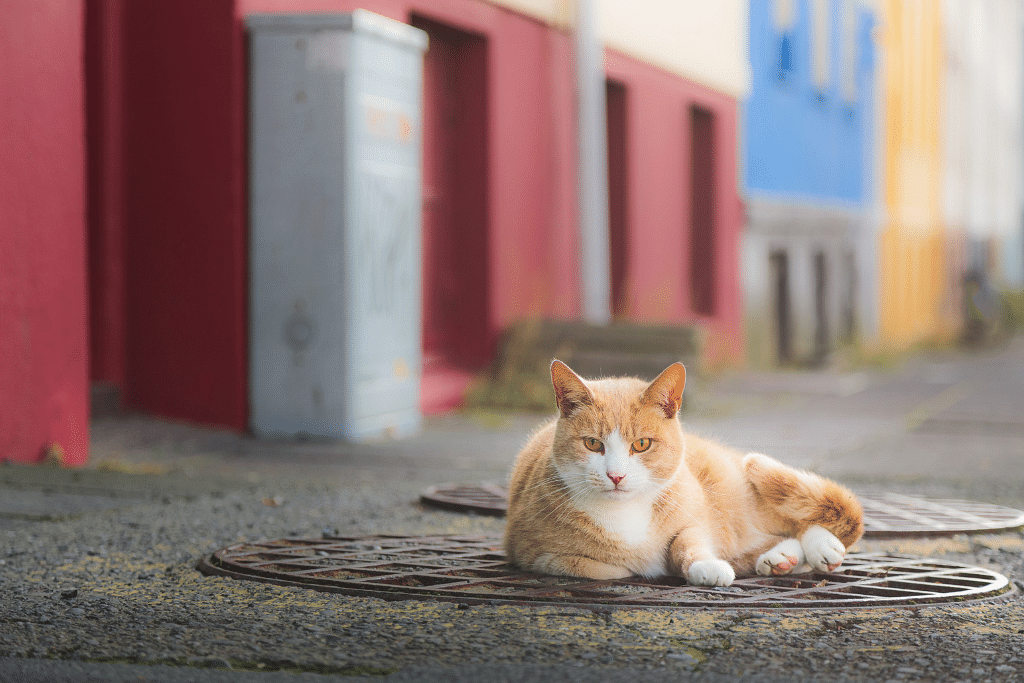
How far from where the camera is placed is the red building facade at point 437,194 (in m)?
7.55

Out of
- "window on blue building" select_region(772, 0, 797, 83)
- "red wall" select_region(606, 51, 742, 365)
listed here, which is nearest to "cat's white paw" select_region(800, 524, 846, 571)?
"red wall" select_region(606, 51, 742, 365)

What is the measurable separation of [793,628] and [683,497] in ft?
1.93

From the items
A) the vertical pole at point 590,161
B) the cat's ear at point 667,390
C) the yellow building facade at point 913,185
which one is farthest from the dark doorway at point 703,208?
the cat's ear at point 667,390

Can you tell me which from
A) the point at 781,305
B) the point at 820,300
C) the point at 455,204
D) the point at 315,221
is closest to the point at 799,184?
the point at 820,300

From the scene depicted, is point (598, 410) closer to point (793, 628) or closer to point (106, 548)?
point (793, 628)

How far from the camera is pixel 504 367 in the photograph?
31.9ft

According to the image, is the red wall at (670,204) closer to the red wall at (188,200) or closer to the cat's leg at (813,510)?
the red wall at (188,200)

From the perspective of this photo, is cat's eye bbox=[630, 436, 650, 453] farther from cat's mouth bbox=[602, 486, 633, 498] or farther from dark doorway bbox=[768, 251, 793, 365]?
dark doorway bbox=[768, 251, 793, 365]

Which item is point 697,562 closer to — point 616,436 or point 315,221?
point 616,436

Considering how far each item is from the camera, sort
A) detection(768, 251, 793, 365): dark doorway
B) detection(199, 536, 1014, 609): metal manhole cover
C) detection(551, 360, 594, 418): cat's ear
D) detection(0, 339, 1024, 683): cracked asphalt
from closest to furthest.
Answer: detection(0, 339, 1024, 683): cracked asphalt
detection(199, 536, 1014, 609): metal manhole cover
detection(551, 360, 594, 418): cat's ear
detection(768, 251, 793, 365): dark doorway

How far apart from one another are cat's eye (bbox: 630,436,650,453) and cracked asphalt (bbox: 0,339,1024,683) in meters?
0.47

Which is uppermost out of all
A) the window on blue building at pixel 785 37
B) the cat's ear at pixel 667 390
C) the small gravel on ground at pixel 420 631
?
the window on blue building at pixel 785 37

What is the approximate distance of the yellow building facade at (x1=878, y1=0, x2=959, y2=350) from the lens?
21.8 meters

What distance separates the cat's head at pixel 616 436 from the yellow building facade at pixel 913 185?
15.8 m
